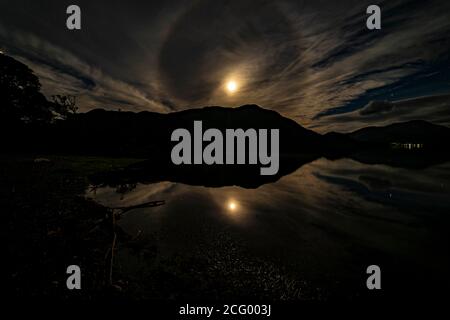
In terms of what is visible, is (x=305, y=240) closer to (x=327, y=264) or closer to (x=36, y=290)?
(x=327, y=264)

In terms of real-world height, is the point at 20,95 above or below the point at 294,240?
above

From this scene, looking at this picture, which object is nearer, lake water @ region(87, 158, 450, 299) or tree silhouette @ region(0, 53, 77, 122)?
lake water @ region(87, 158, 450, 299)

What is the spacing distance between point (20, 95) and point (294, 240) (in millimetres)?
53142

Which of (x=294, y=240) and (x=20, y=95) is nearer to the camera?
(x=294, y=240)

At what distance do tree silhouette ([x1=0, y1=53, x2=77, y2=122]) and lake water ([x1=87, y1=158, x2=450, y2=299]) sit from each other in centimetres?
3229

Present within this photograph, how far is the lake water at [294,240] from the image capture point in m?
9.13

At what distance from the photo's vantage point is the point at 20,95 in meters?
40.6

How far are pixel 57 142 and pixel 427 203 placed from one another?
93479 mm

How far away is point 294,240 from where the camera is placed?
1311 cm

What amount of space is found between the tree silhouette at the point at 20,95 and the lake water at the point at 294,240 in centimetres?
3229

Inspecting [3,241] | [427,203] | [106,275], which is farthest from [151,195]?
[427,203]

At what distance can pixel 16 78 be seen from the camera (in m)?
40.6

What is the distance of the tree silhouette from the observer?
3950 centimetres
